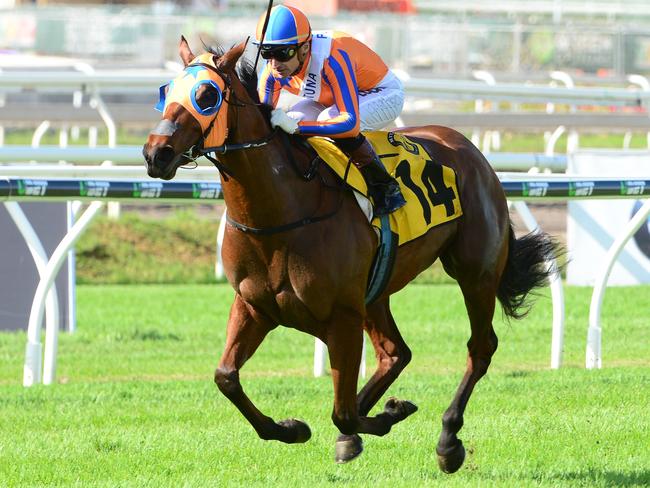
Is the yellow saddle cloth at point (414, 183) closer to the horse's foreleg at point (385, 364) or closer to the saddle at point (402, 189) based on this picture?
the saddle at point (402, 189)

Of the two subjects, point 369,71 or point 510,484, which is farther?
point 369,71

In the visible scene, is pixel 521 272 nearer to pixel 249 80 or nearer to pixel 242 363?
pixel 242 363

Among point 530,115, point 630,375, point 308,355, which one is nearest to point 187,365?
point 308,355

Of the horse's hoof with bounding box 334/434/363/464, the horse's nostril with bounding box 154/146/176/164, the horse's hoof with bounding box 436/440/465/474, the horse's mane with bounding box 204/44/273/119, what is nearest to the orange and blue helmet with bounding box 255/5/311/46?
the horse's mane with bounding box 204/44/273/119

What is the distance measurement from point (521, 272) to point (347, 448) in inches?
57.1

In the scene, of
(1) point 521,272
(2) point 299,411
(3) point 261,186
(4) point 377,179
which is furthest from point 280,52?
(2) point 299,411

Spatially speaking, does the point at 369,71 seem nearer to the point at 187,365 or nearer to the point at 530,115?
the point at 187,365

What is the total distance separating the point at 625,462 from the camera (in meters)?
5.07

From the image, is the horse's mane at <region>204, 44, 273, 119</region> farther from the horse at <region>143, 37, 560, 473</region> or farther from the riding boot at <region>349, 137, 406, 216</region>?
the riding boot at <region>349, 137, 406, 216</region>

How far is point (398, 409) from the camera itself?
5.29 m

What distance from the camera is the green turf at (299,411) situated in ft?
16.2

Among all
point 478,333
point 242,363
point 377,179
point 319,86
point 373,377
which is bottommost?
point 373,377

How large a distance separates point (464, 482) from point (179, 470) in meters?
1.09

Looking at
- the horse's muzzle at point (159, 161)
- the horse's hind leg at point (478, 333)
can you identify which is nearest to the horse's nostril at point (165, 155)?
the horse's muzzle at point (159, 161)
